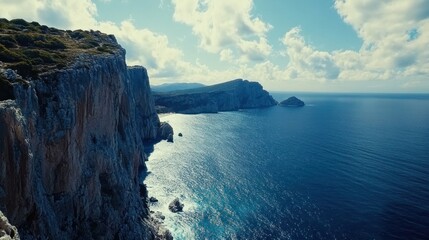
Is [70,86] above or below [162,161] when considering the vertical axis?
above

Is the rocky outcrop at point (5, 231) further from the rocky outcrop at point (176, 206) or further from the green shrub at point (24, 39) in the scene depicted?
the rocky outcrop at point (176, 206)

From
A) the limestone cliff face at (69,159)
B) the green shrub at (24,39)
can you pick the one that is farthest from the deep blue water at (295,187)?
the green shrub at (24,39)

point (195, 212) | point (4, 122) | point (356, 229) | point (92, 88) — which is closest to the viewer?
point (4, 122)

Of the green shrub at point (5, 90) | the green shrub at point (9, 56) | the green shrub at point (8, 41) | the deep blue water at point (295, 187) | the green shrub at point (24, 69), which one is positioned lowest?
the deep blue water at point (295, 187)

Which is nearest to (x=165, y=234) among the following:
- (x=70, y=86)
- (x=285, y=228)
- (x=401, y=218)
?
(x=285, y=228)

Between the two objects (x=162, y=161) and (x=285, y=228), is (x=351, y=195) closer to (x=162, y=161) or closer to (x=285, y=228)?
(x=285, y=228)

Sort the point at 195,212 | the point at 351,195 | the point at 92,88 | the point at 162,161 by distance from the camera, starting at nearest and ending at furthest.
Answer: the point at 92,88
the point at 195,212
the point at 351,195
the point at 162,161
